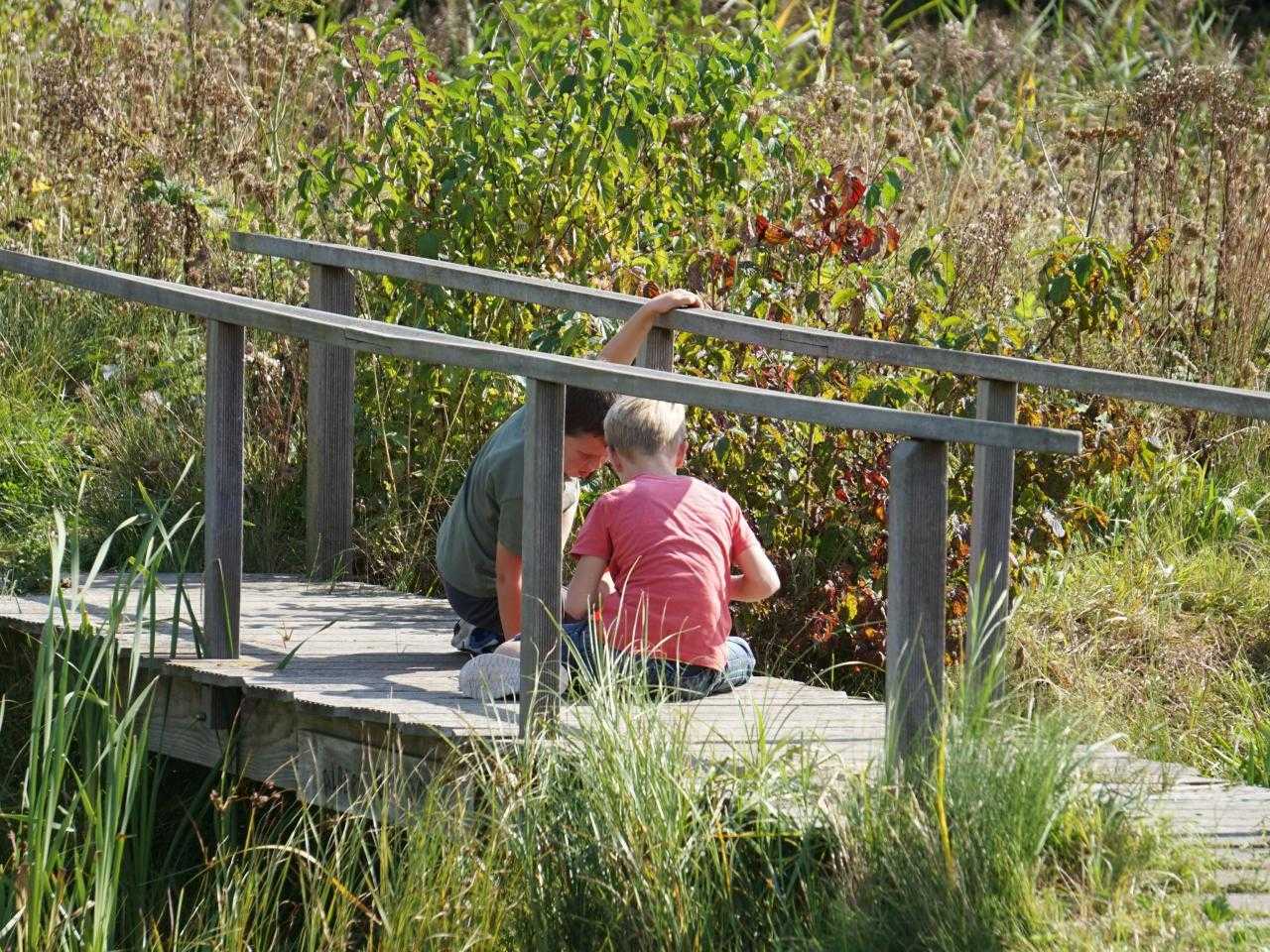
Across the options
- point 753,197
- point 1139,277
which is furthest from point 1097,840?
point 753,197

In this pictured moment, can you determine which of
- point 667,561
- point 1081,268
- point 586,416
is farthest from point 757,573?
point 1081,268

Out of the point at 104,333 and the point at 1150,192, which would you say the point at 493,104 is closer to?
the point at 104,333

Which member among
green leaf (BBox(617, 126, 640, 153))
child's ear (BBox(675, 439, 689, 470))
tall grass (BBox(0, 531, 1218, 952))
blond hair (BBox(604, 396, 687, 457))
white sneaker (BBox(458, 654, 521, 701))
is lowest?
tall grass (BBox(0, 531, 1218, 952))

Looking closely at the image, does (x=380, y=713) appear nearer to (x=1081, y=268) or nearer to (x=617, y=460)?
(x=617, y=460)

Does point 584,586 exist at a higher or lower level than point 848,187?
lower

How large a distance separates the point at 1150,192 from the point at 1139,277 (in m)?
2.48

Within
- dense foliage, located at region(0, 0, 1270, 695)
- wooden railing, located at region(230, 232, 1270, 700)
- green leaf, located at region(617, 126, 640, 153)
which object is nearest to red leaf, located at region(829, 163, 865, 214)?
dense foliage, located at region(0, 0, 1270, 695)

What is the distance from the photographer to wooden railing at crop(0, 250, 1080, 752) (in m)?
3.53

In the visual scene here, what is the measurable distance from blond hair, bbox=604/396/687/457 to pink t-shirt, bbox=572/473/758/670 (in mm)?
81

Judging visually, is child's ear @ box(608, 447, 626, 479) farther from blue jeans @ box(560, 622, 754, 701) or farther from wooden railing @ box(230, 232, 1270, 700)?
wooden railing @ box(230, 232, 1270, 700)

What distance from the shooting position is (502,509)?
182 inches

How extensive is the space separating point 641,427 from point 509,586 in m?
0.48

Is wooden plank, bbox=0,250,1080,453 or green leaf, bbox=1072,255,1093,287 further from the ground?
green leaf, bbox=1072,255,1093,287

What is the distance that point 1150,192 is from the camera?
8.30 metres
